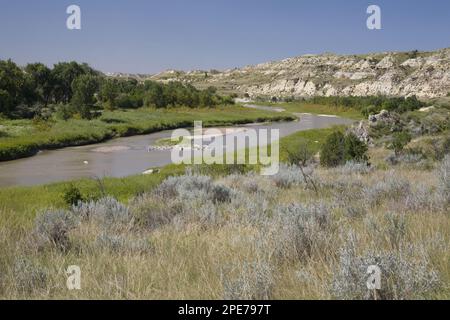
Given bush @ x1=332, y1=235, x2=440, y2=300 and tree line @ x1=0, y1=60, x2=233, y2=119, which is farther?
tree line @ x1=0, y1=60, x2=233, y2=119

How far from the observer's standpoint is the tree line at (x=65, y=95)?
5741 centimetres

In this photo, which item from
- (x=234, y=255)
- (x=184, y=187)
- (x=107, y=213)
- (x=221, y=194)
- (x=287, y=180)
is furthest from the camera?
(x=287, y=180)

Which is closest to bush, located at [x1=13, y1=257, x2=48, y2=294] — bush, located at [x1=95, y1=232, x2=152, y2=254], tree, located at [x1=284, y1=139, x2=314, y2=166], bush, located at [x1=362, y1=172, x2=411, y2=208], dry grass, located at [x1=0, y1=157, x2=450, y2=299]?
dry grass, located at [x1=0, y1=157, x2=450, y2=299]

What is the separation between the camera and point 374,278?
10.6 feet

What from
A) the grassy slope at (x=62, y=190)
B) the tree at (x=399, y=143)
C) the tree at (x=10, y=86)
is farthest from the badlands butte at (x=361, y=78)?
the grassy slope at (x=62, y=190)

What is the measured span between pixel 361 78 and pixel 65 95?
281 ft

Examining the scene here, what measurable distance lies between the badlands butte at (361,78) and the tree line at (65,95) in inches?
1763

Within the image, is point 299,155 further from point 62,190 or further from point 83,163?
point 83,163

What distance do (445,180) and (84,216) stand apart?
578 centimetres

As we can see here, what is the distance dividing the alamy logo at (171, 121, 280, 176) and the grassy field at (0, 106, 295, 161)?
12.4ft

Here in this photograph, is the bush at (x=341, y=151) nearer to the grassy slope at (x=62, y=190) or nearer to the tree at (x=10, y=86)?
the grassy slope at (x=62, y=190)

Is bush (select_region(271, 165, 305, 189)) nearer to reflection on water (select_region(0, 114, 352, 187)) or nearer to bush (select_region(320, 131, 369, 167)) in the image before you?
bush (select_region(320, 131, 369, 167))

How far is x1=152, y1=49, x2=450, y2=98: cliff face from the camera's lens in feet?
345

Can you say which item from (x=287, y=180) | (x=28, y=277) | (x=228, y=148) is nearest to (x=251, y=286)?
(x=28, y=277)
